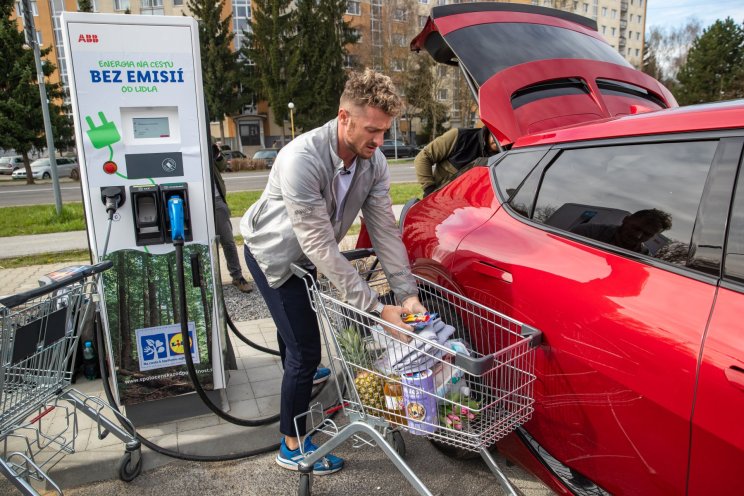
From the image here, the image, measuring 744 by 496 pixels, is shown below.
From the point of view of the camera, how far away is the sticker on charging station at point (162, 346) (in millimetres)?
3041

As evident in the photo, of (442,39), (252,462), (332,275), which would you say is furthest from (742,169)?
(252,462)

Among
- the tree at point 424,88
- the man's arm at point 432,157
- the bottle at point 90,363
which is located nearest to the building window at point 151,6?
the tree at point 424,88

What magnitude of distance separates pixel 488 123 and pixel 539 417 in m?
1.66

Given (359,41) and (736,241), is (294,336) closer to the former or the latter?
(736,241)

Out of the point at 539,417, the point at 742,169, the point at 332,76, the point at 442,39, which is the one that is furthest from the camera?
the point at 332,76

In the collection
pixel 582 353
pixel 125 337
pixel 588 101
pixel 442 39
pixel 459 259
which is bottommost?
pixel 125 337

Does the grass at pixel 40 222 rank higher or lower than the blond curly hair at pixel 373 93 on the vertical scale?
lower

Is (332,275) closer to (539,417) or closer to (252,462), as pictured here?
(539,417)

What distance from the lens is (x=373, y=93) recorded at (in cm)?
206

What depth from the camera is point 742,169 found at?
155 centimetres

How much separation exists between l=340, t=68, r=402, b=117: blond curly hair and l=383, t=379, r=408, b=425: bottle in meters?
1.13

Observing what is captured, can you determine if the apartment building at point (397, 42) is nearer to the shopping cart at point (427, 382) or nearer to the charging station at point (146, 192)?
the charging station at point (146, 192)

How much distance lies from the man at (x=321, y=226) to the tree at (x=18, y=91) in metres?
26.9

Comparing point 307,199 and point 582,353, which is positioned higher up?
point 307,199
